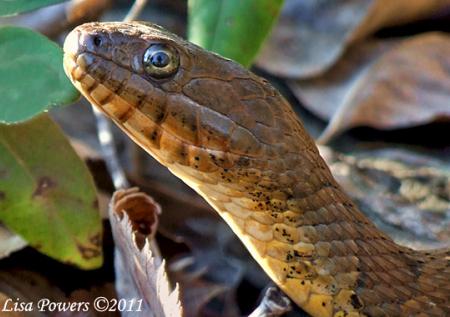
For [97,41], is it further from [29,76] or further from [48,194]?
[48,194]

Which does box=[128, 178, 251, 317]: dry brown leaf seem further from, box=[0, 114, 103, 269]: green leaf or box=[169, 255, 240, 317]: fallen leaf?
box=[0, 114, 103, 269]: green leaf

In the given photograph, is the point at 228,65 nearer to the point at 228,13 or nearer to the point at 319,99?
the point at 228,13

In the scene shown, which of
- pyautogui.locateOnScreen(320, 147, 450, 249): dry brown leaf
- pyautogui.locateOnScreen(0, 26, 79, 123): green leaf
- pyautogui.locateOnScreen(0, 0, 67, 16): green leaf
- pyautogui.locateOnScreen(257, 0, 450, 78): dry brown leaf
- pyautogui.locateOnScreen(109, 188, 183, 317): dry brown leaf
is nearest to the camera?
pyautogui.locateOnScreen(109, 188, 183, 317): dry brown leaf

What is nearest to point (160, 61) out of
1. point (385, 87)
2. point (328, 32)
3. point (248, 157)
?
point (248, 157)

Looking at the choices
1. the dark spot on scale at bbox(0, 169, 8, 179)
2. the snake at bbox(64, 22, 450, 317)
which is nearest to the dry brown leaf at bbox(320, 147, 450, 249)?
the snake at bbox(64, 22, 450, 317)

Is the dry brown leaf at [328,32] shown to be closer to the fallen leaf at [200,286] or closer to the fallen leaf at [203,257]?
the fallen leaf at [203,257]

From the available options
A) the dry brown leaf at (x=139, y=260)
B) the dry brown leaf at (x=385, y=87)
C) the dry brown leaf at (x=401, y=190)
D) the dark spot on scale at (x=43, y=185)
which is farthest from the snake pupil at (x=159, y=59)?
the dry brown leaf at (x=385, y=87)

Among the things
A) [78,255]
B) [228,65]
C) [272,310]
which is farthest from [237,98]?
[78,255]
